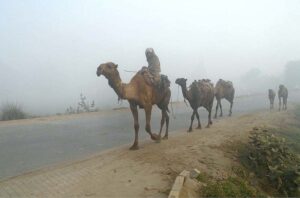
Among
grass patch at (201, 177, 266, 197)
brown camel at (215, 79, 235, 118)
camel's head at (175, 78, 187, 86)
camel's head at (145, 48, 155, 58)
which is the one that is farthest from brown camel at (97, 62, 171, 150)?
brown camel at (215, 79, 235, 118)

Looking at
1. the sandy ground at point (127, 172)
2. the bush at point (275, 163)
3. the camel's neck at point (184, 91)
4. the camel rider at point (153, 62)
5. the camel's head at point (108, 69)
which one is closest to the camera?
the sandy ground at point (127, 172)

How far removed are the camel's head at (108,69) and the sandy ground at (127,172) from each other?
86.1 inches

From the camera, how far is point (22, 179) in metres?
9.25

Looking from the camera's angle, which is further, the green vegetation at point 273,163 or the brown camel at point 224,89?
the brown camel at point 224,89

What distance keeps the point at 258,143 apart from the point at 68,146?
20.4 feet

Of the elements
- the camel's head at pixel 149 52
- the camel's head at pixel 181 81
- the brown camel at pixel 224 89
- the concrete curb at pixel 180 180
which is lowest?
the concrete curb at pixel 180 180

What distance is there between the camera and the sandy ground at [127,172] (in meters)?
8.18

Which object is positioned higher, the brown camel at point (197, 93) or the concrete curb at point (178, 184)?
the brown camel at point (197, 93)

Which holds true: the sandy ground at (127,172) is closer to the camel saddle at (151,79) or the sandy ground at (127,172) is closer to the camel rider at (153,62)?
the camel saddle at (151,79)

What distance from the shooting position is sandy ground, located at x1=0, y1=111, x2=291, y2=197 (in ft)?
26.8

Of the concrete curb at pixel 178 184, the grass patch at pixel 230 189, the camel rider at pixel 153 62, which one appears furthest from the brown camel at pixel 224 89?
the concrete curb at pixel 178 184

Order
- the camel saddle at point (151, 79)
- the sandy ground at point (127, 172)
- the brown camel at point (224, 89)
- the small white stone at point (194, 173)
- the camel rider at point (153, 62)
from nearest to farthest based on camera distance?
the sandy ground at point (127, 172) → the small white stone at point (194, 173) → the camel saddle at point (151, 79) → the camel rider at point (153, 62) → the brown camel at point (224, 89)

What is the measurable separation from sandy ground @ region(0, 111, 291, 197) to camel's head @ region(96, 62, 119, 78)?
219 centimetres

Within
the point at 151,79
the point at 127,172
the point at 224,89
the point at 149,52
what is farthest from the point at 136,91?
the point at 224,89
